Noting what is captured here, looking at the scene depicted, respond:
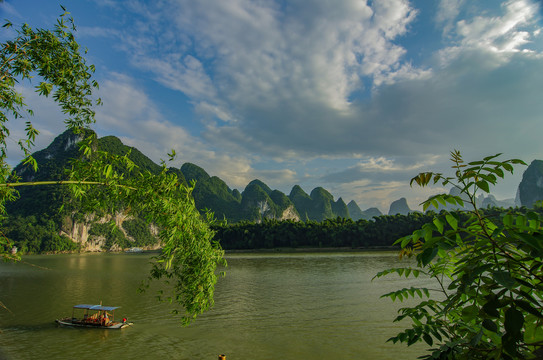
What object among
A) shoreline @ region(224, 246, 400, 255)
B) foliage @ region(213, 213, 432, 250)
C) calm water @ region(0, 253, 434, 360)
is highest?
foliage @ region(213, 213, 432, 250)

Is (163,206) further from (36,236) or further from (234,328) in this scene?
(36,236)

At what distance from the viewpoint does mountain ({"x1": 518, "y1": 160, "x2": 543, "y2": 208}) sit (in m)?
133

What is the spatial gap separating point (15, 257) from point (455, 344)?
4155mm

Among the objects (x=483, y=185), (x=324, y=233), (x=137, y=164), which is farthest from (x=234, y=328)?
(x=137, y=164)

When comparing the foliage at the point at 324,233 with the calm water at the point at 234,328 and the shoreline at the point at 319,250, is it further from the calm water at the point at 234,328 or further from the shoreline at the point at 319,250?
the calm water at the point at 234,328

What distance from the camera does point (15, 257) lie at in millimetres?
3229

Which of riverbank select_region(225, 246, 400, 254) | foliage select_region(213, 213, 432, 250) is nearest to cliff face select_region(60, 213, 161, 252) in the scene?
foliage select_region(213, 213, 432, 250)

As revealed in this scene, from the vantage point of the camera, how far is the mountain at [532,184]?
133 metres

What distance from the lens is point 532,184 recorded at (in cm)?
13562

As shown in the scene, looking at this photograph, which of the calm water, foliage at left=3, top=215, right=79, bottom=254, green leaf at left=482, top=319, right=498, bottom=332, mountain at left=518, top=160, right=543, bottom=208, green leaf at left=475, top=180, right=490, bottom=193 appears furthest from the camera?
mountain at left=518, top=160, right=543, bottom=208

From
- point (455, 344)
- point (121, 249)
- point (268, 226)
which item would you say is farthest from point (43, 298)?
point (121, 249)

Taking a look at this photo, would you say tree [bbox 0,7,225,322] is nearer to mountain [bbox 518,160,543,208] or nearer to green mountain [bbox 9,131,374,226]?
green mountain [bbox 9,131,374,226]

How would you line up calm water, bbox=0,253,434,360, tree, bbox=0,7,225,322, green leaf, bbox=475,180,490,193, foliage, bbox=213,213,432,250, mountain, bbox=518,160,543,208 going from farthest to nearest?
1. mountain, bbox=518,160,543,208
2. foliage, bbox=213,213,432,250
3. calm water, bbox=0,253,434,360
4. tree, bbox=0,7,225,322
5. green leaf, bbox=475,180,490,193

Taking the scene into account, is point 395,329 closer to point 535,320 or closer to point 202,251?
point 202,251
